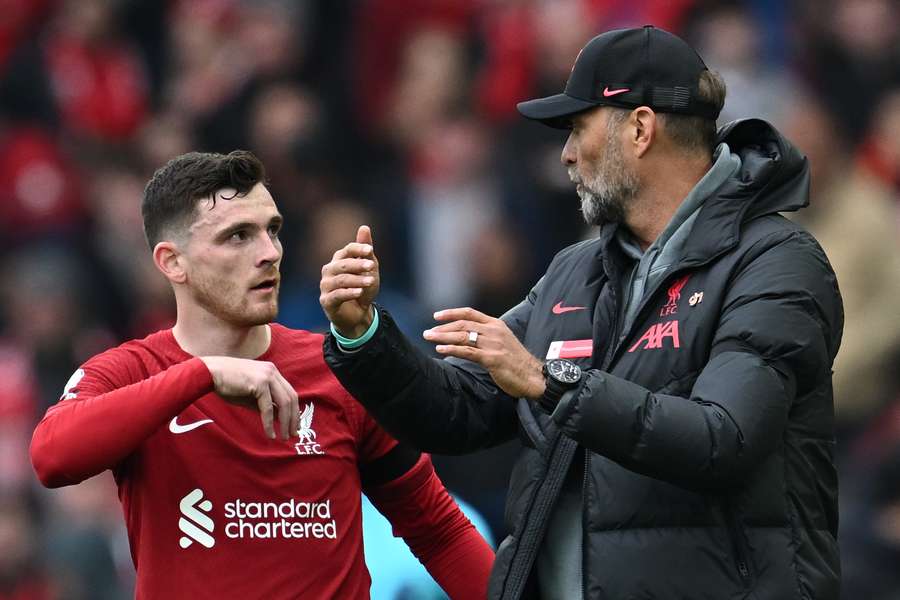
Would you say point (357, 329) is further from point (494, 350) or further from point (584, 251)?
point (584, 251)

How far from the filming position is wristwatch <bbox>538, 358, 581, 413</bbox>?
344cm

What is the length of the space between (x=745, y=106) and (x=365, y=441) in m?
3.63

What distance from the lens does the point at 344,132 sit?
851 centimetres

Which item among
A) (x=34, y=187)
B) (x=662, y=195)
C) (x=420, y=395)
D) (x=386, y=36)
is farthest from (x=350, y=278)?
(x=34, y=187)

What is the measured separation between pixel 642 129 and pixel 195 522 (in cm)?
140

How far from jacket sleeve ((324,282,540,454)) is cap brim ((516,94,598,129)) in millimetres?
509

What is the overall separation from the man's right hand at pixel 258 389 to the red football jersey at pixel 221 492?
0.13ft

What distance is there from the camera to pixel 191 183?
3.97m

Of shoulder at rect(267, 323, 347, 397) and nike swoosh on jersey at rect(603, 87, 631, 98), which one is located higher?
nike swoosh on jersey at rect(603, 87, 631, 98)

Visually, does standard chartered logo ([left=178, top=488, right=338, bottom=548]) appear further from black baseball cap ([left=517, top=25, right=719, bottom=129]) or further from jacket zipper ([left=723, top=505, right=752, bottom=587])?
black baseball cap ([left=517, top=25, right=719, bottom=129])

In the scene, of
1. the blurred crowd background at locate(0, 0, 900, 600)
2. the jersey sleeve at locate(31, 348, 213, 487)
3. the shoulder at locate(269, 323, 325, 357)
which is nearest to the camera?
the jersey sleeve at locate(31, 348, 213, 487)

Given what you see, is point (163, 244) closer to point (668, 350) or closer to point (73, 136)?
point (668, 350)

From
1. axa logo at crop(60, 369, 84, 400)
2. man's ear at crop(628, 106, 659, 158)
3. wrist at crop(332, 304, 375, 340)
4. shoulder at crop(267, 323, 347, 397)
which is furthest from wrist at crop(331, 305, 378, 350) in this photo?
man's ear at crop(628, 106, 659, 158)

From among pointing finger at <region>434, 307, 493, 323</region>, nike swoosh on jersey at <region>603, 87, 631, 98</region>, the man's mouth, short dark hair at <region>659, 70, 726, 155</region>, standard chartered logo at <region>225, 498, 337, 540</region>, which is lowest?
standard chartered logo at <region>225, 498, 337, 540</region>
